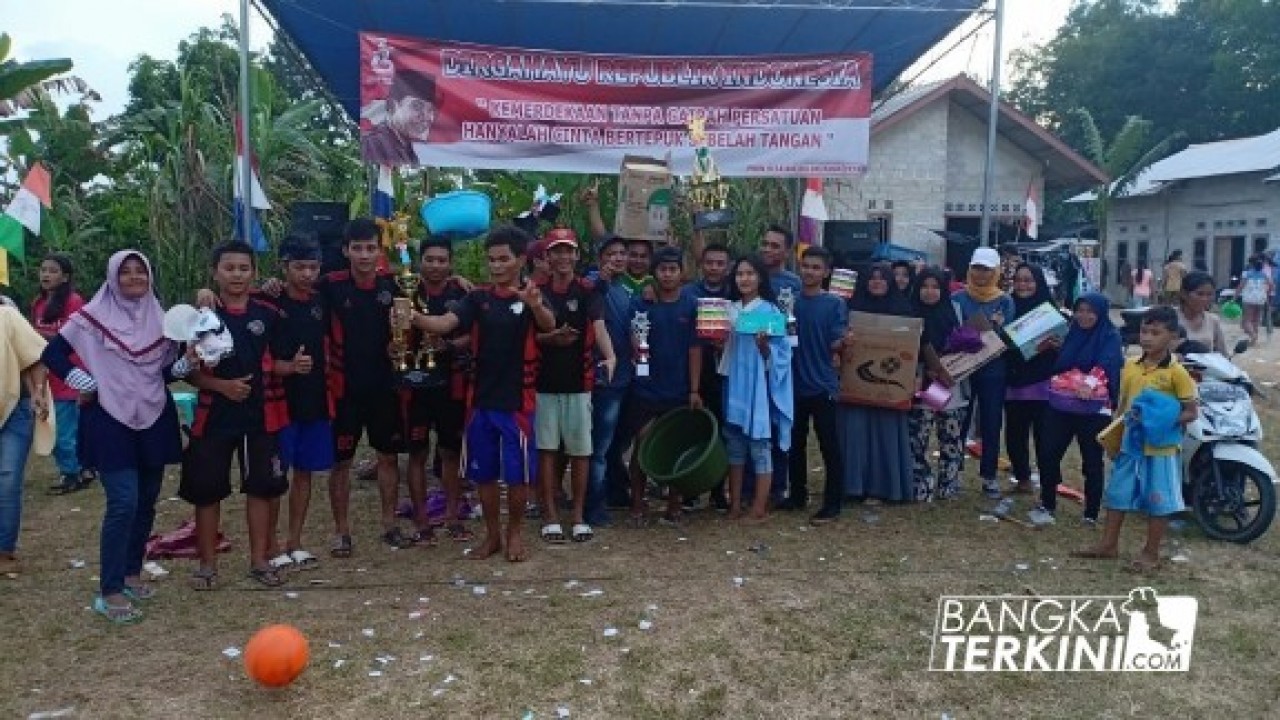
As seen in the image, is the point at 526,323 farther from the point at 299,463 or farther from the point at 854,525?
the point at 854,525

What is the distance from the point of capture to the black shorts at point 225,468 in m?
4.41

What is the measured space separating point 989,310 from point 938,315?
40 centimetres

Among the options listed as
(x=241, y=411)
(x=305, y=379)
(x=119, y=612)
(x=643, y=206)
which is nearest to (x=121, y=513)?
(x=119, y=612)

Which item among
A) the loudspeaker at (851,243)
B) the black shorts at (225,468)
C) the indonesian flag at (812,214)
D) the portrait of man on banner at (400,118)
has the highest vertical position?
the portrait of man on banner at (400,118)

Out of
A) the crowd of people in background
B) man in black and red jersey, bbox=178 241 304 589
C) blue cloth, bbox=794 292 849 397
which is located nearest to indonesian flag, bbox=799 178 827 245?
the crowd of people in background

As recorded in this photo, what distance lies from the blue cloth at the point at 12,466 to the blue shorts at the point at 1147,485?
5684 millimetres

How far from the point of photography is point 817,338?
231 inches

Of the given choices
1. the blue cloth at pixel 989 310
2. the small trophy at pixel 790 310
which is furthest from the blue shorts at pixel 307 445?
the blue cloth at pixel 989 310

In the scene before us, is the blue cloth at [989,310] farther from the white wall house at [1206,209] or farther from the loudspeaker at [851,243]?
the white wall house at [1206,209]

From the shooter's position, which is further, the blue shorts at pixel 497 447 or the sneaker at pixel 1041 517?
the sneaker at pixel 1041 517

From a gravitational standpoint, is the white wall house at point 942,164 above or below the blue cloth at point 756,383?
above

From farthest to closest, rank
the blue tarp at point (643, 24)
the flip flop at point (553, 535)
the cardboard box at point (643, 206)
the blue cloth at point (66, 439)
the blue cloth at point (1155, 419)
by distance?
the blue tarp at point (643, 24), the blue cloth at point (66, 439), the cardboard box at point (643, 206), the flip flop at point (553, 535), the blue cloth at point (1155, 419)

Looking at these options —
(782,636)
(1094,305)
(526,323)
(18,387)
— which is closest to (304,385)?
(526,323)

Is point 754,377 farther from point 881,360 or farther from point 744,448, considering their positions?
point 881,360
